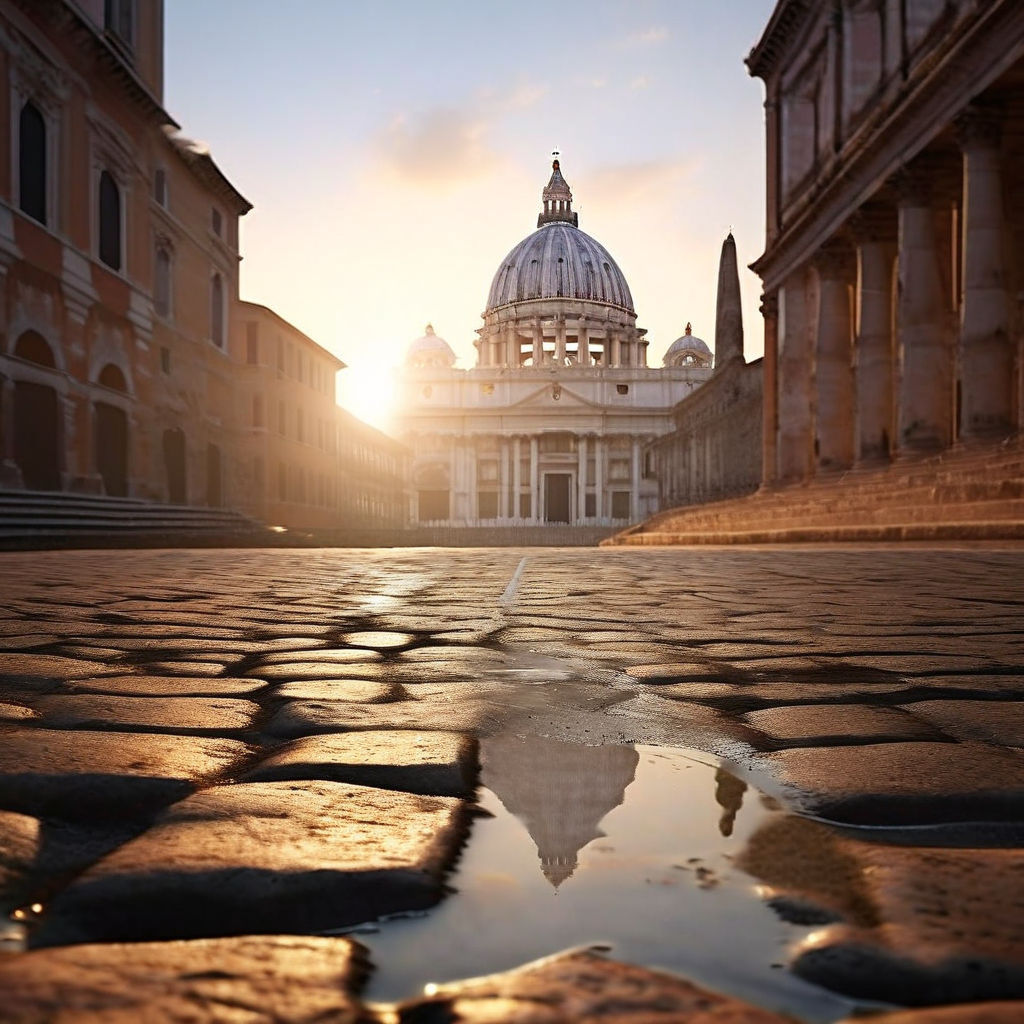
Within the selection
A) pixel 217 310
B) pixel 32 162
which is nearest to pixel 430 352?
pixel 217 310

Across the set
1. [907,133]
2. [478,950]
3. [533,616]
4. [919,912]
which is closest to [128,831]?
[478,950]

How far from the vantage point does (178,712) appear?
1.91 meters

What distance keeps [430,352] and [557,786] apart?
3363 inches

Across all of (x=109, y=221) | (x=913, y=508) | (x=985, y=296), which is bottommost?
(x=913, y=508)

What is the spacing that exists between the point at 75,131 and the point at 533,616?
63.8 feet

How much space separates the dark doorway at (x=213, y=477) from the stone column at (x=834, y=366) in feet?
53.8

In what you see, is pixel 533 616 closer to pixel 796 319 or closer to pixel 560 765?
pixel 560 765

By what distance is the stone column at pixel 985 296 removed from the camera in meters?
14.4

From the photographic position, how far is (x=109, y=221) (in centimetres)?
2114

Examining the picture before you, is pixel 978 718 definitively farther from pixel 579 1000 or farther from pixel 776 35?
pixel 776 35

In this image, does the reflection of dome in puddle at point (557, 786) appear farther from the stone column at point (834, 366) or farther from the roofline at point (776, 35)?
the roofline at point (776, 35)

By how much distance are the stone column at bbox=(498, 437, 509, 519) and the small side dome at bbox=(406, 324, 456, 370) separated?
12318 millimetres

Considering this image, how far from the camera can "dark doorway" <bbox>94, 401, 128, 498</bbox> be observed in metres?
20.8

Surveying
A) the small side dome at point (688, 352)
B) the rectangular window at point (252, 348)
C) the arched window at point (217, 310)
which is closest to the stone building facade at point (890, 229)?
the arched window at point (217, 310)
